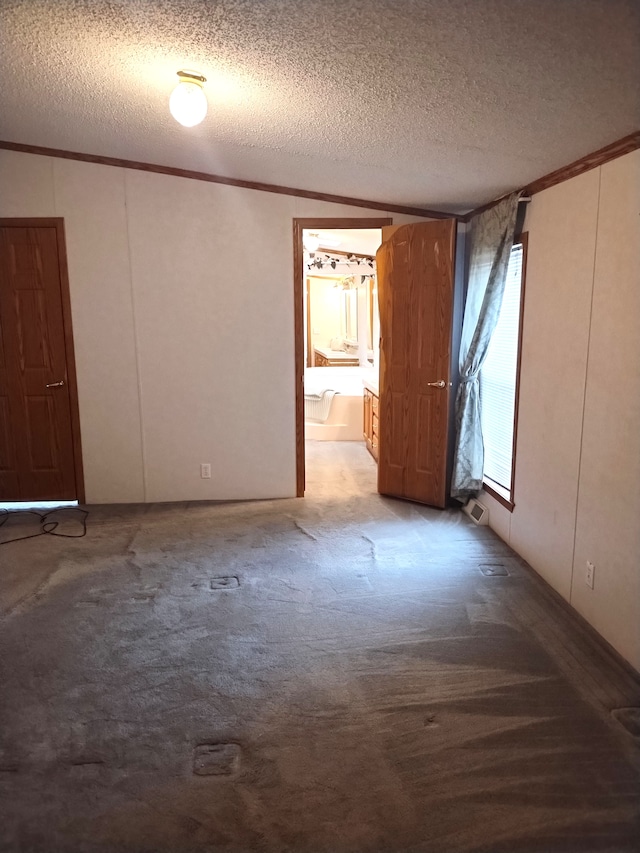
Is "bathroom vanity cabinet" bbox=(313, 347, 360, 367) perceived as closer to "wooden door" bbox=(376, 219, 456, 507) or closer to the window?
"wooden door" bbox=(376, 219, 456, 507)

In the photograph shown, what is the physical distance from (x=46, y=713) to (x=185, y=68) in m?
2.67

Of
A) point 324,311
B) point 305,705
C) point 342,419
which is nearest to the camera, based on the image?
point 305,705

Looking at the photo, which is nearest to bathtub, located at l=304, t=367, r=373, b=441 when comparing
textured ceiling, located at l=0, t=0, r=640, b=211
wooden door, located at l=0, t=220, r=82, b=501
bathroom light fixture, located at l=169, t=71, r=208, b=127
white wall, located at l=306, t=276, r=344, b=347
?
wooden door, located at l=0, t=220, r=82, b=501

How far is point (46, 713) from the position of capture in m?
2.22

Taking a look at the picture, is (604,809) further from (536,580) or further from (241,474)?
(241,474)

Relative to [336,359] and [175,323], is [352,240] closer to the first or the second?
[175,323]

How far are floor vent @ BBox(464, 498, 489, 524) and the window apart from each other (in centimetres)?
16

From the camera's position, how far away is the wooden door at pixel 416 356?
13.8ft

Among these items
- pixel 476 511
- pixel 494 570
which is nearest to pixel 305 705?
pixel 494 570

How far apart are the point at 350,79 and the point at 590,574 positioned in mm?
2410

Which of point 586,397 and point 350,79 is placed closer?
point 350,79

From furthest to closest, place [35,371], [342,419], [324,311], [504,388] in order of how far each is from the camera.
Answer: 1. [324,311]
2. [342,419]
3. [35,371]
4. [504,388]

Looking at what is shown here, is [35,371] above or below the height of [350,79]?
below

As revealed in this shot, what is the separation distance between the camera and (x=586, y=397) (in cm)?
276
